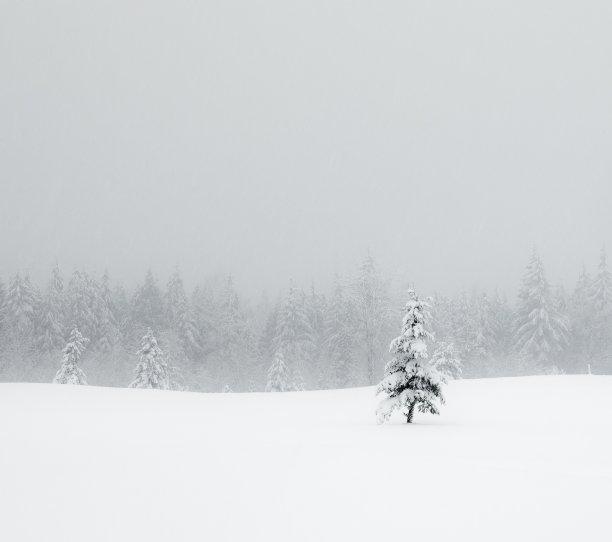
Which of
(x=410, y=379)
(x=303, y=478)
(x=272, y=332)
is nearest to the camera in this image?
(x=303, y=478)

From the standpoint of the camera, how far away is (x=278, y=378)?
171ft

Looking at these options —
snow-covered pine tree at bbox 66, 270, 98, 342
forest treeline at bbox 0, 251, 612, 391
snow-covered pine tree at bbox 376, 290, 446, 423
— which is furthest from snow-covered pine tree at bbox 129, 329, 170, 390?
snow-covered pine tree at bbox 376, 290, 446, 423

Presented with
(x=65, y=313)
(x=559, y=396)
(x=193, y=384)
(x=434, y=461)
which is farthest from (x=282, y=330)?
(x=434, y=461)

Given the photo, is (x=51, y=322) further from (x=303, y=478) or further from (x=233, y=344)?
(x=303, y=478)

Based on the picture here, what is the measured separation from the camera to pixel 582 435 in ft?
46.2

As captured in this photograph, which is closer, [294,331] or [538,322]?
[538,322]

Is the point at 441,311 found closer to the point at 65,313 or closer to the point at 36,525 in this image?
the point at 65,313

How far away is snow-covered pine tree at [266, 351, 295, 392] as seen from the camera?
51938 mm

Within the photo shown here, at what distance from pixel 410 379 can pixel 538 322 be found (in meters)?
44.2

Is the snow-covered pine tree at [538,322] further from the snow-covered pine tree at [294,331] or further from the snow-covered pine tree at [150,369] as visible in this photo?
the snow-covered pine tree at [150,369]

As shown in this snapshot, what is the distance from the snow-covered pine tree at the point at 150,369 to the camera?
45.6 meters

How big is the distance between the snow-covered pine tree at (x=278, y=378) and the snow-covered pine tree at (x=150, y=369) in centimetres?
1037

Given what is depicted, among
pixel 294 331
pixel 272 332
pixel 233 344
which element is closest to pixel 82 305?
pixel 233 344

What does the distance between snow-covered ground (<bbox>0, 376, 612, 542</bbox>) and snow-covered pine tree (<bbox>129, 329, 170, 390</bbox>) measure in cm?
2770
